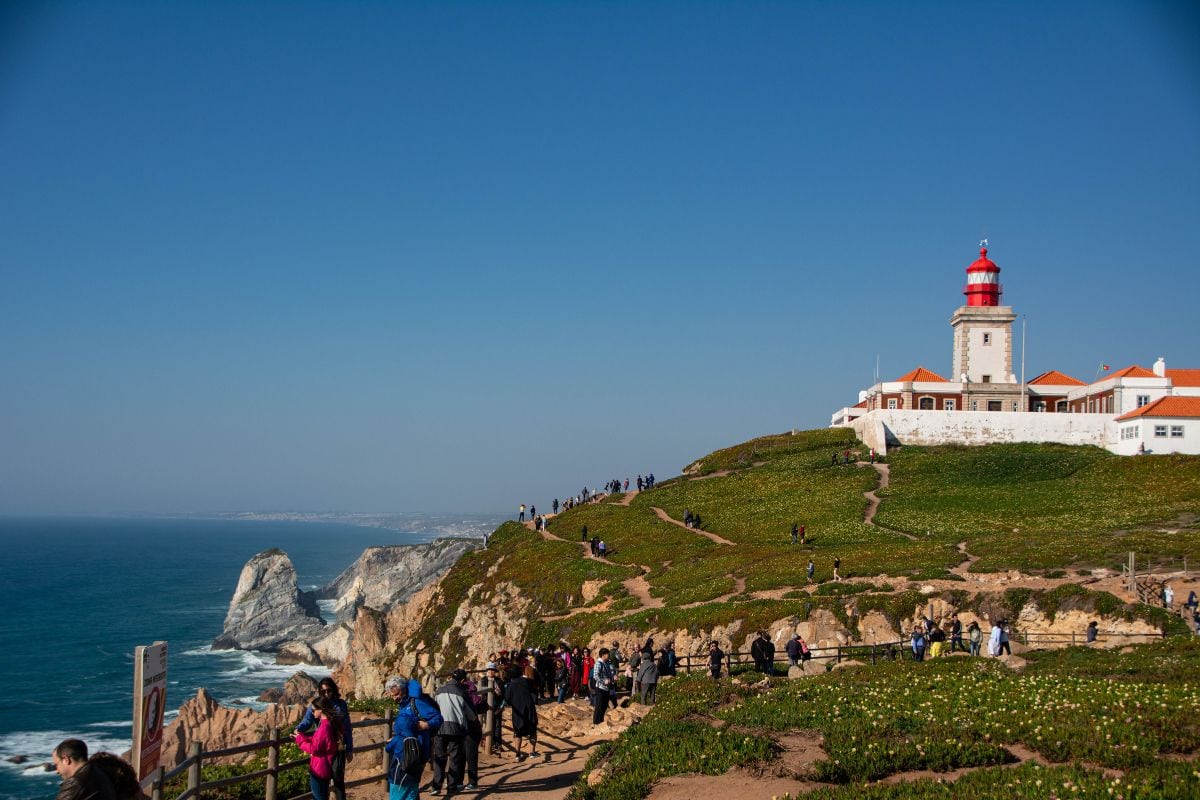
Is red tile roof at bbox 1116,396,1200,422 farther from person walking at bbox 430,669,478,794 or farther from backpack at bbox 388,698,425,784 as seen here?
backpack at bbox 388,698,425,784

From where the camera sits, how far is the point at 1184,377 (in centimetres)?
7656

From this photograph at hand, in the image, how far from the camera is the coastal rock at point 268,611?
111 meters

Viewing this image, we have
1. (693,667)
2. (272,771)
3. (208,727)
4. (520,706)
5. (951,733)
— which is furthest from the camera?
(208,727)

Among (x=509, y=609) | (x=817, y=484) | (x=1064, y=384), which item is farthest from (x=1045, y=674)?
(x=1064, y=384)

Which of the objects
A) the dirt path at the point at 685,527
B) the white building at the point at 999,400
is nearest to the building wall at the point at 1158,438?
the white building at the point at 999,400

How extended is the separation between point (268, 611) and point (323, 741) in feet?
377

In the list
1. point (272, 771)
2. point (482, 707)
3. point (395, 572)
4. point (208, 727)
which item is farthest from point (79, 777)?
point (395, 572)

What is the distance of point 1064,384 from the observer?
85062mm

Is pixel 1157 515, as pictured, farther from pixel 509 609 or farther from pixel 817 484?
pixel 509 609

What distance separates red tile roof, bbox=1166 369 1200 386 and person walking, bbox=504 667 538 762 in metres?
75.8

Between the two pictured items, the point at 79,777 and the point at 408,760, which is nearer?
the point at 79,777

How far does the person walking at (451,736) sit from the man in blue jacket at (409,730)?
2.14 feet

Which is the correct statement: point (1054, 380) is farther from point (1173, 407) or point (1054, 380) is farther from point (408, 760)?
point (408, 760)

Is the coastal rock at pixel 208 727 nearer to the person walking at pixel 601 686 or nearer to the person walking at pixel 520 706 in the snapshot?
the person walking at pixel 601 686
